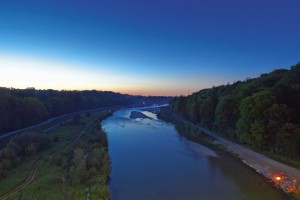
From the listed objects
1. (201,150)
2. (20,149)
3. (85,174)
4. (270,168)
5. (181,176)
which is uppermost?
(20,149)

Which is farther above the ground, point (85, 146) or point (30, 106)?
point (30, 106)

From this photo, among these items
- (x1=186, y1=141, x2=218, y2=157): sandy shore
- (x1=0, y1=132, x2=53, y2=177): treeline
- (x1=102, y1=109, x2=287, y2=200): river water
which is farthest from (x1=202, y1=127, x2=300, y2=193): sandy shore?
(x1=0, y1=132, x2=53, y2=177): treeline

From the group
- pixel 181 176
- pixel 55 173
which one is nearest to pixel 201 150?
pixel 181 176

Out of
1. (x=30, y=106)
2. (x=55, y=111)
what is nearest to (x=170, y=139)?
(x=30, y=106)

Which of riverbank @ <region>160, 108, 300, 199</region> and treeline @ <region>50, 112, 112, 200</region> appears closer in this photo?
treeline @ <region>50, 112, 112, 200</region>

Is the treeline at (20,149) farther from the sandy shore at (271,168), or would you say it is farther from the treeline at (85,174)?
→ the sandy shore at (271,168)

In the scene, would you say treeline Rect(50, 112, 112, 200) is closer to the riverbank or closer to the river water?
the river water

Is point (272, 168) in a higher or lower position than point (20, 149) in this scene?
lower

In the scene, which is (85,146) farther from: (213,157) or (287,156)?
(287,156)

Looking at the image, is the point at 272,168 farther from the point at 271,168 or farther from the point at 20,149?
the point at 20,149
